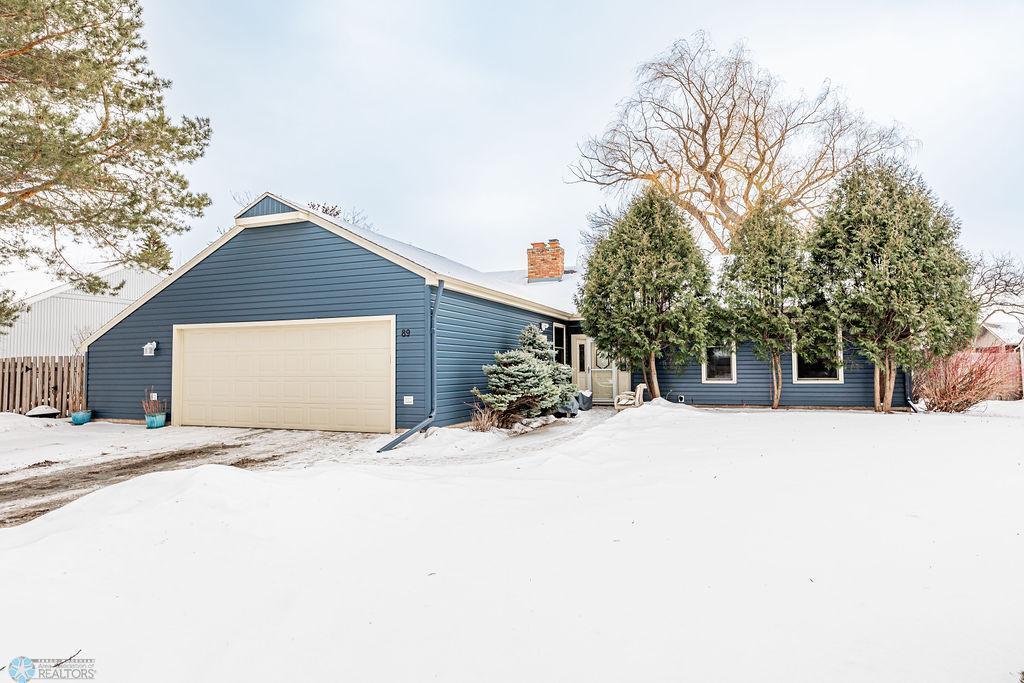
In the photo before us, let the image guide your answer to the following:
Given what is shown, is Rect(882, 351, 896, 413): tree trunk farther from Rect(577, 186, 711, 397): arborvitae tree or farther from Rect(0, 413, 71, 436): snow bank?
Rect(0, 413, 71, 436): snow bank

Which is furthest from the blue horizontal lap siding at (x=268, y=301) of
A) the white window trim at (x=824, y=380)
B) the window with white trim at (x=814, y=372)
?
the window with white trim at (x=814, y=372)

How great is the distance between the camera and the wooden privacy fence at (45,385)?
11.7m

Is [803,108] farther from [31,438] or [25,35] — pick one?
[31,438]

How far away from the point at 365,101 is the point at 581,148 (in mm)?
8190

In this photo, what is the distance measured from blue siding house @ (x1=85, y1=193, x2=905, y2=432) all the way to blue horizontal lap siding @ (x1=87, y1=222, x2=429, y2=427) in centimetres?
2

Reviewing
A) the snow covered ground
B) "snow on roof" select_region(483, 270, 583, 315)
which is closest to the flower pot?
the snow covered ground

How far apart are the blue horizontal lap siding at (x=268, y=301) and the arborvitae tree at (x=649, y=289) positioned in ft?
17.2

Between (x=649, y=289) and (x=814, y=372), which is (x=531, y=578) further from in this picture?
(x=814, y=372)

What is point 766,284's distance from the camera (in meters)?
12.1

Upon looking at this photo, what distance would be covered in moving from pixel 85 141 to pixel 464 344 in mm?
6601

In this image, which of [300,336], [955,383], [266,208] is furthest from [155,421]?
[955,383]

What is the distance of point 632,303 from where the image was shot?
1251 cm

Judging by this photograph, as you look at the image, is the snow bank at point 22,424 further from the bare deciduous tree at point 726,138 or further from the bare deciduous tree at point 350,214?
the bare deciduous tree at point 726,138

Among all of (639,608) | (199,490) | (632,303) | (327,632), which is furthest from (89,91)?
(632,303)
